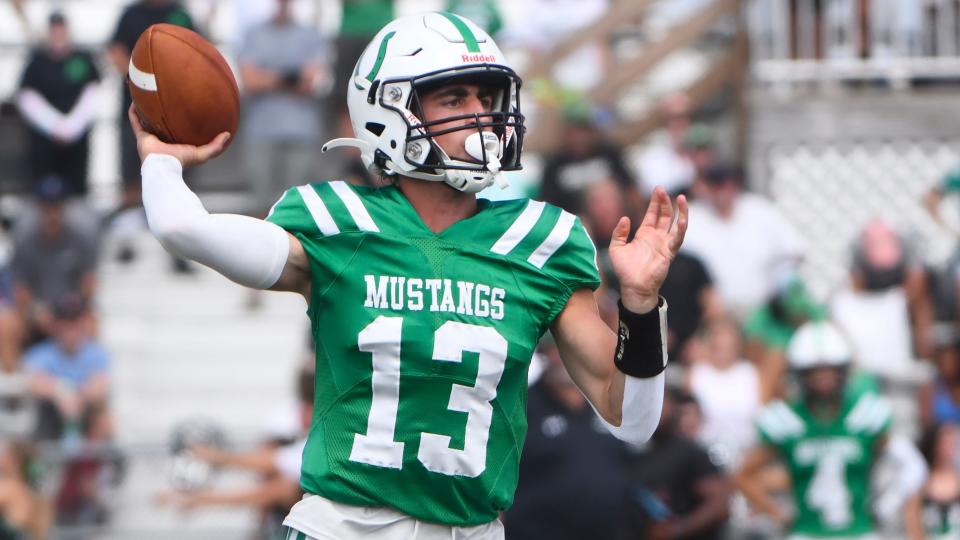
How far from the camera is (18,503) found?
893 cm

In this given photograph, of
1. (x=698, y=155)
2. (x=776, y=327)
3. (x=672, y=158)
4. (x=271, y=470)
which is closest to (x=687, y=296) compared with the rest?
(x=776, y=327)

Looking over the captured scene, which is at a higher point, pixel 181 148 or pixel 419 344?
pixel 181 148

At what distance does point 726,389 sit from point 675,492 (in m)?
1.03

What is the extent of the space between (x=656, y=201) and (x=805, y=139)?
913cm

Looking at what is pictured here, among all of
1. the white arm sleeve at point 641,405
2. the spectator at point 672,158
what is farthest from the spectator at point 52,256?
the white arm sleeve at point 641,405

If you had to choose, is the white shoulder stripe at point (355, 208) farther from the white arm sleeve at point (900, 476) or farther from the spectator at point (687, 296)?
the spectator at point (687, 296)

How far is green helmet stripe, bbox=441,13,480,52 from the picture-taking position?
13.8 ft

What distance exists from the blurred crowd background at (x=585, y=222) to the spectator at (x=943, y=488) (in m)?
0.02

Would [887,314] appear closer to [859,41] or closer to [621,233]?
[859,41]

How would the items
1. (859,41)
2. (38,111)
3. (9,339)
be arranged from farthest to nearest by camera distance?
(859,41), (38,111), (9,339)

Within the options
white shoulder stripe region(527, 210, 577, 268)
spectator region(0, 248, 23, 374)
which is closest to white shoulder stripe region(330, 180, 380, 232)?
white shoulder stripe region(527, 210, 577, 268)

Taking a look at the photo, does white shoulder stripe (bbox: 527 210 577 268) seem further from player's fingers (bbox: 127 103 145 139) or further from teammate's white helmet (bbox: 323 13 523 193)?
player's fingers (bbox: 127 103 145 139)

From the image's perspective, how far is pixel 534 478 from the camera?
8008 mm

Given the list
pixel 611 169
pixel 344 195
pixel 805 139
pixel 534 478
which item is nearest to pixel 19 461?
pixel 534 478
